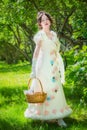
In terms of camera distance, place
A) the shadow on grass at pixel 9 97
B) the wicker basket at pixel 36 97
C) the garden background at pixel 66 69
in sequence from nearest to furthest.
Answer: the wicker basket at pixel 36 97 < the garden background at pixel 66 69 < the shadow on grass at pixel 9 97

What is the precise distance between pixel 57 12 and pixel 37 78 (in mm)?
6337

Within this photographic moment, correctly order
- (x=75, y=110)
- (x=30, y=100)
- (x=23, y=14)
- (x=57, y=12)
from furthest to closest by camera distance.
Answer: (x=57, y=12)
(x=23, y=14)
(x=75, y=110)
(x=30, y=100)

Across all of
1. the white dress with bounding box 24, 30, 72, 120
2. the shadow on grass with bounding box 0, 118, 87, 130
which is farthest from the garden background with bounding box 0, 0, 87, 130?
the white dress with bounding box 24, 30, 72, 120

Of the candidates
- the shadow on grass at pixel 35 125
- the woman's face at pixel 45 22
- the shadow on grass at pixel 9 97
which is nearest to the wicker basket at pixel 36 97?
the shadow on grass at pixel 35 125

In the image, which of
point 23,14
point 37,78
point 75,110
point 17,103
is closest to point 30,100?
point 37,78

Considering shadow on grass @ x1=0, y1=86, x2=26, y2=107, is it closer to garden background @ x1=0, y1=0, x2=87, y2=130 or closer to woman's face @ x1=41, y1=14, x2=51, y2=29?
garden background @ x1=0, y1=0, x2=87, y2=130

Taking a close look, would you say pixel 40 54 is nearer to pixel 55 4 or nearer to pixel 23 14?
pixel 23 14

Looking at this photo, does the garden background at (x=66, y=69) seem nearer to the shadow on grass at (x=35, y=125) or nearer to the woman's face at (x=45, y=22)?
the shadow on grass at (x=35, y=125)

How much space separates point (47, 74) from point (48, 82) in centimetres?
16

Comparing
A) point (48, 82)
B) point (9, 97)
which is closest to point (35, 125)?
point (48, 82)

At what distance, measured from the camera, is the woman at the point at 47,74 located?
8.21 meters

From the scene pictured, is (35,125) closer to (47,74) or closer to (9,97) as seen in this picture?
(47,74)

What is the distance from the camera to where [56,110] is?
8.29 metres

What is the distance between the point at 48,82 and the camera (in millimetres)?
8258
